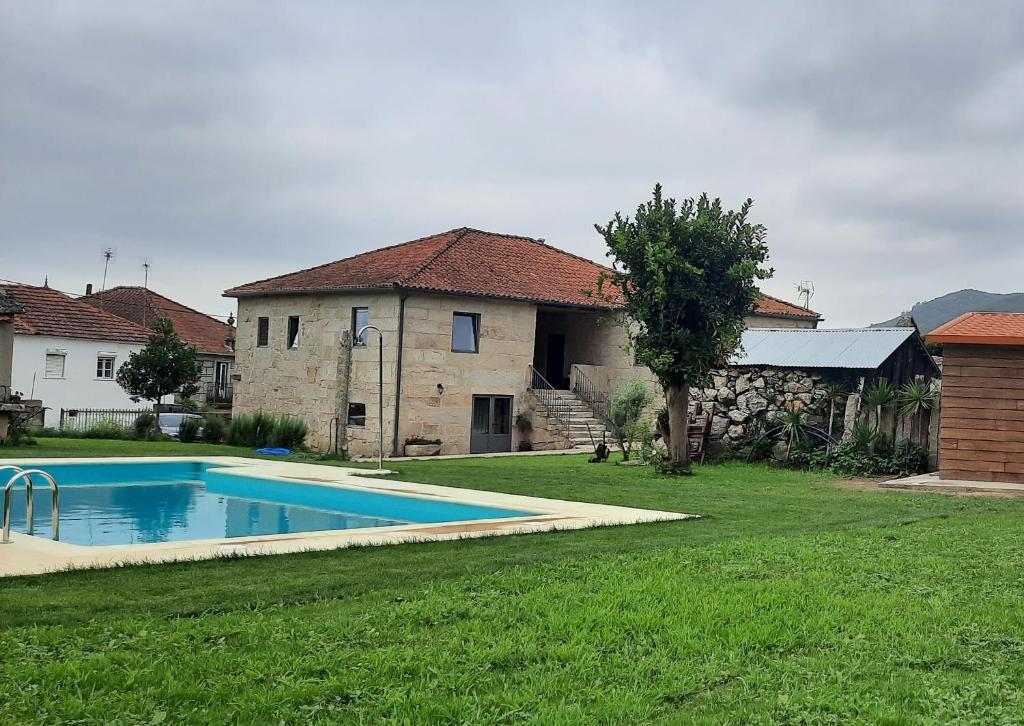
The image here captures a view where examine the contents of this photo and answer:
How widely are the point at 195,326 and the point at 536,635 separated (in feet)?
173

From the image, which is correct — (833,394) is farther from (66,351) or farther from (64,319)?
(64,319)

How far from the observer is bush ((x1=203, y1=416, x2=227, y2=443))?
28.1 m

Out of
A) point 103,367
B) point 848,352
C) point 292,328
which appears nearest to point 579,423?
point 292,328

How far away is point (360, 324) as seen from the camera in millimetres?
29688

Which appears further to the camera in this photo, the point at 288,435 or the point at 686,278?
the point at 288,435

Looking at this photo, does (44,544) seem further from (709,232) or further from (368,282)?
(368,282)

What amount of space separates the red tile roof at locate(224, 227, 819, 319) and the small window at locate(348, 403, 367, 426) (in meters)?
3.24

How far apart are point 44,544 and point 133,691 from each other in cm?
487

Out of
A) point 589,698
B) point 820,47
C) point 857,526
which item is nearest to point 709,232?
point 820,47

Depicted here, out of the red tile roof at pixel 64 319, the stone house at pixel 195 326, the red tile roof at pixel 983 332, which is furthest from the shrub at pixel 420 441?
the stone house at pixel 195 326

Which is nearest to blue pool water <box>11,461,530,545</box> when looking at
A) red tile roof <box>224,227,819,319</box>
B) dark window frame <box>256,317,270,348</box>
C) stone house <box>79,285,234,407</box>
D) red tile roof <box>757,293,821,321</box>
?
red tile roof <box>224,227,819,319</box>

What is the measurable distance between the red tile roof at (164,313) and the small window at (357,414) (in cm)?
2497

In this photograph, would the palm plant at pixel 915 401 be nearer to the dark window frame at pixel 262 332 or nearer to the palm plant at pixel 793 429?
the palm plant at pixel 793 429

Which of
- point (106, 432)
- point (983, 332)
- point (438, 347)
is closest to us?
point (983, 332)
